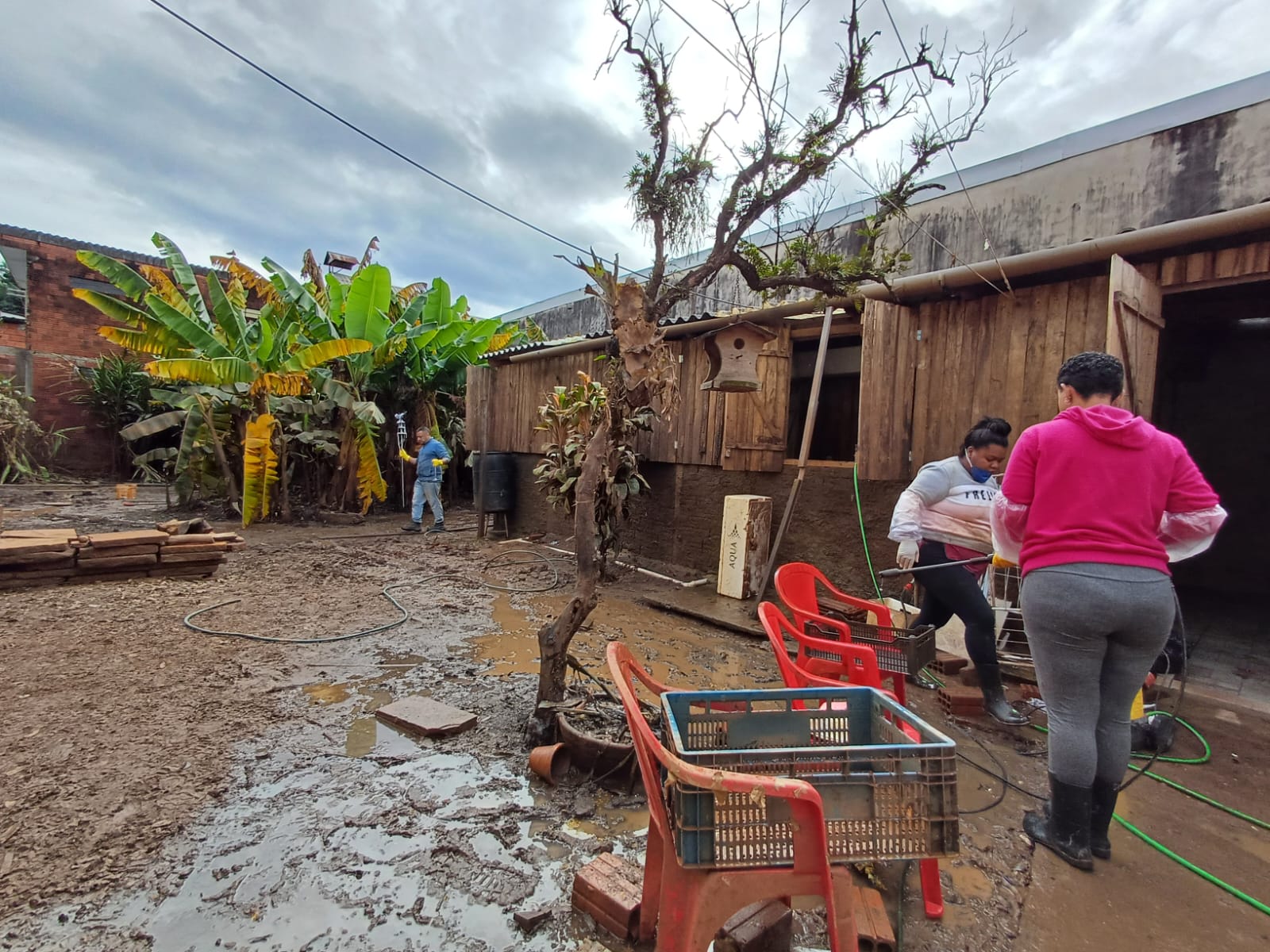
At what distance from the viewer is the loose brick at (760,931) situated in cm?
189

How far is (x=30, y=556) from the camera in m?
5.92

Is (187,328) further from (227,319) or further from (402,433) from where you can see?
(402,433)

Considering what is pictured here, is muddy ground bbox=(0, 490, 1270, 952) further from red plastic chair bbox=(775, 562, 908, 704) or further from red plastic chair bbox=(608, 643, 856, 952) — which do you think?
red plastic chair bbox=(775, 562, 908, 704)

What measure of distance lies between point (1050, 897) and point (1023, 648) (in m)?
2.76

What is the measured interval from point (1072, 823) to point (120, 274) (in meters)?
13.3

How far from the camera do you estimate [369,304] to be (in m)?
10.4

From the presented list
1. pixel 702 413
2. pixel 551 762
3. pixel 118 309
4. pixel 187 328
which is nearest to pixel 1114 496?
pixel 551 762

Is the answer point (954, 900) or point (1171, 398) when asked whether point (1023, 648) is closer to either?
point (954, 900)

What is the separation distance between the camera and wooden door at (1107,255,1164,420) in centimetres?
409

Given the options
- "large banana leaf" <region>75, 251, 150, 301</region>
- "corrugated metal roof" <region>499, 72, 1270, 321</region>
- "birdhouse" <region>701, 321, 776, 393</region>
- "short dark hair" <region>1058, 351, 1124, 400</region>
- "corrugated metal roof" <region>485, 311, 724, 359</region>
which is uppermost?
"corrugated metal roof" <region>499, 72, 1270, 321</region>

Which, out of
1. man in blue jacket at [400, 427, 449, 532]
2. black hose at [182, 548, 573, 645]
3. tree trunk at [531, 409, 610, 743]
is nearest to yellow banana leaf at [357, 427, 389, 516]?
man in blue jacket at [400, 427, 449, 532]

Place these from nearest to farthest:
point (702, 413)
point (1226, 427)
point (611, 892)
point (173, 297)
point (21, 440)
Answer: point (611, 892), point (702, 413), point (1226, 427), point (173, 297), point (21, 440)

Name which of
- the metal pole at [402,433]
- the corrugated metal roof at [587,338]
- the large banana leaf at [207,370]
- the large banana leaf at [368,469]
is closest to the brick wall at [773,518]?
the corrugated metal roof at [587,338]

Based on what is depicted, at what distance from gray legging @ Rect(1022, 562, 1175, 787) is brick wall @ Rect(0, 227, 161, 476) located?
21790 millimetres
